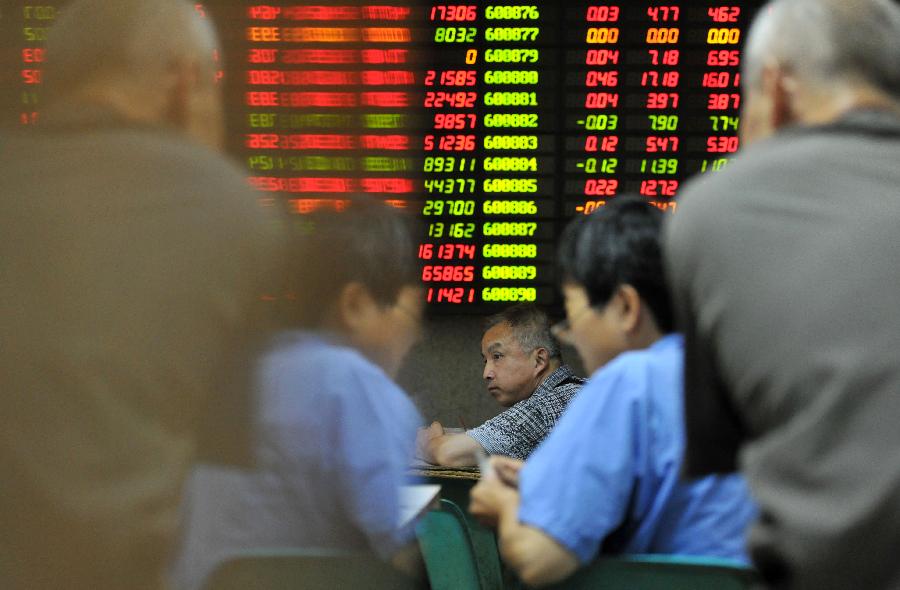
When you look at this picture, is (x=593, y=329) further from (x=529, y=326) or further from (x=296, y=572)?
(x=529, y=326)

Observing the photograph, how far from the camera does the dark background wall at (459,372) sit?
12.1 ft

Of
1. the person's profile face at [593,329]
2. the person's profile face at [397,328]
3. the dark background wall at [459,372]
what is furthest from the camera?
the dark background wall at [459,372]

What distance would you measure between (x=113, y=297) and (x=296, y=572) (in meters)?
0.14

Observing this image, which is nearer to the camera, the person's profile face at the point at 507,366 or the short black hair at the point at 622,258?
the short black hair at the point at 622,258

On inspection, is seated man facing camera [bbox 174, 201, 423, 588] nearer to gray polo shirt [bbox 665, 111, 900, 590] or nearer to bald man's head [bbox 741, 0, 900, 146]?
gray polo shirt [bbox 665, 111, 900, 590]

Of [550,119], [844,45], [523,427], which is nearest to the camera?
[844,45]

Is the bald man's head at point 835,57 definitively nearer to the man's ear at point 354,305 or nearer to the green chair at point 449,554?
the man's ear at point 354,305

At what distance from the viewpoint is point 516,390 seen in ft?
10.9

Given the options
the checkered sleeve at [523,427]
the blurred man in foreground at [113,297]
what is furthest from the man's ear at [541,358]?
the blurred man in foreground at [113,297]

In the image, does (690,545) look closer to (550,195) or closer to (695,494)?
(695,494)

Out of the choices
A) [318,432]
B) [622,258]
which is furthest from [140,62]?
[622,258]

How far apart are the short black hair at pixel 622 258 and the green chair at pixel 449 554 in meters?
0.91

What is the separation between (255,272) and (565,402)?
8.62ft

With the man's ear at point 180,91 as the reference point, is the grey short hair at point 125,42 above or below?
above
